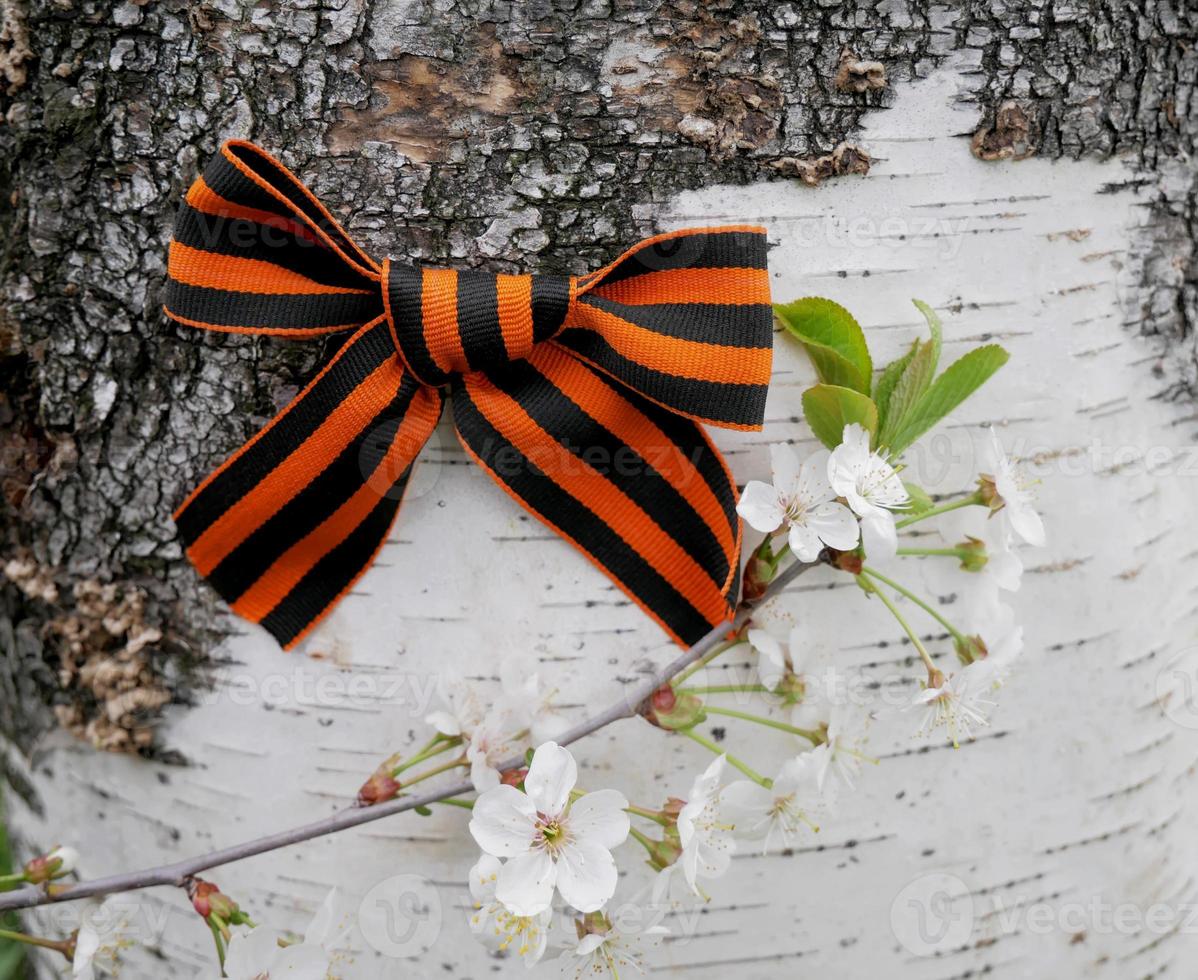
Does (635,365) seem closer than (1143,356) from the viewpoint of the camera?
Yes

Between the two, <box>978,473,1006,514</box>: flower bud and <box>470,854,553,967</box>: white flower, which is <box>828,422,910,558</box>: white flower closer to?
<box>978,473,1006,514</box>: flower bud

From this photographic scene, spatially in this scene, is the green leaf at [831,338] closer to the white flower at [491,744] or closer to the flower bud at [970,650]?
the flower bud at [970,650]

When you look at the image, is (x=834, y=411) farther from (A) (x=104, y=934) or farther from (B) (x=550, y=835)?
(A) (x=104, y=934)

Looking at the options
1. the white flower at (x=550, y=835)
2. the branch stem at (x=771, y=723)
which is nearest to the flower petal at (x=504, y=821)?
the white flower at (x=550, y=835)

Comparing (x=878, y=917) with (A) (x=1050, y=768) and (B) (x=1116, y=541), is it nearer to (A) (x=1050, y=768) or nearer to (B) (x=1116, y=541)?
(A) (x=1050, y=768)

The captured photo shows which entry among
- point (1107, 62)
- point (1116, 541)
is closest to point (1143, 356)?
point (1116, 541)

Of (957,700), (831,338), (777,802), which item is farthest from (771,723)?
(831,338)
